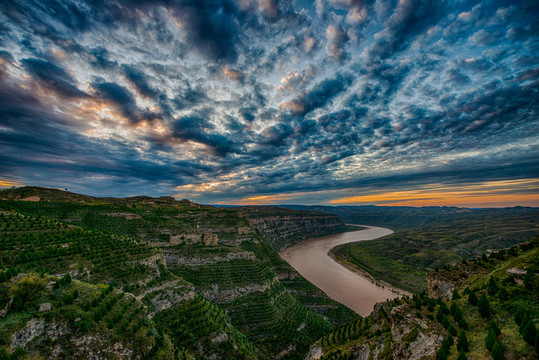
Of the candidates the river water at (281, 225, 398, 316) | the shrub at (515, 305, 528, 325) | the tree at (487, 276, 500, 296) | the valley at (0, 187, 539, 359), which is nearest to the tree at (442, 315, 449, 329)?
the valley at (0, 187, 539, 359)

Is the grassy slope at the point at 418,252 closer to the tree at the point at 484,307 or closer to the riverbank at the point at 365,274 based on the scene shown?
the riverbank at the point at 365,274

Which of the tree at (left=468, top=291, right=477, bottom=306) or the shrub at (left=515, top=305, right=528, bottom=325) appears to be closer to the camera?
the shrub at (left=515, top=305, right=528, bottom=325)

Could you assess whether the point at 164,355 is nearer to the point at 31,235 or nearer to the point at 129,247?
the point at 129,247

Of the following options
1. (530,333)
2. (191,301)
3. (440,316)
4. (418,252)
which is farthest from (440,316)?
(418,252)

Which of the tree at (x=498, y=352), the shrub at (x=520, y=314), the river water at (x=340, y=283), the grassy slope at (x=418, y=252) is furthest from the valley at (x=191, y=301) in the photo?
the grassy slope at (x=418, y=252)

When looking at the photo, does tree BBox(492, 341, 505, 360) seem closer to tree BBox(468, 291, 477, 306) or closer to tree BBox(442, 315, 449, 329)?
tree BBox(442, 315, 449, 329)

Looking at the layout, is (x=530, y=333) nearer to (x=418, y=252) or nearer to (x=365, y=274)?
(x=365, y=274)

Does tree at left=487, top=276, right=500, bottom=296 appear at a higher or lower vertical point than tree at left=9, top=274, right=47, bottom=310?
lower

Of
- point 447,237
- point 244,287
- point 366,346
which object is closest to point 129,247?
point 244,287
